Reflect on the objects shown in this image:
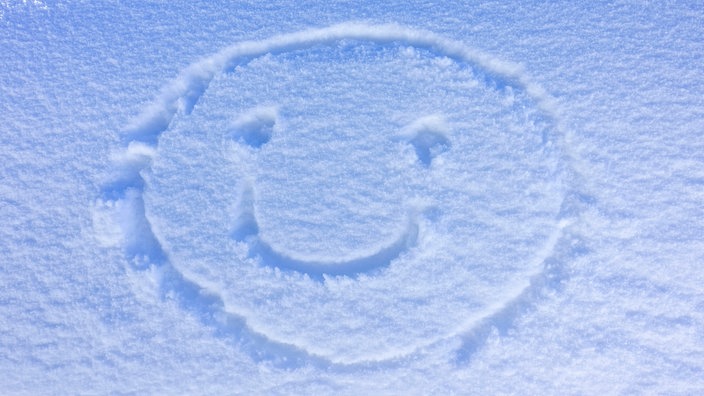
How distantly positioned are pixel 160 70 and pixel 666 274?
119 centimetres

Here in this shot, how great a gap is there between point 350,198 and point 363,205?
3 cm

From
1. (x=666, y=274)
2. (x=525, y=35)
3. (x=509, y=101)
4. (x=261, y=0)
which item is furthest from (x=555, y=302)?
(x=261, y=0)

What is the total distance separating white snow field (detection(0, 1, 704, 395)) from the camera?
122 centimetres

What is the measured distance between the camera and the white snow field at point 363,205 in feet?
4.01

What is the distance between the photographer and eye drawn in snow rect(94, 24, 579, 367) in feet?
4.06

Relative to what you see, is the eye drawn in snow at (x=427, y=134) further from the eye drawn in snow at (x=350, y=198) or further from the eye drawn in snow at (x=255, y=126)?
the eye drawn in snow at (x=255, y=126)

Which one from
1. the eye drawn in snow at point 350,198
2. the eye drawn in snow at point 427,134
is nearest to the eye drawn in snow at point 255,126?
the eye drawn in snow at point 350,198

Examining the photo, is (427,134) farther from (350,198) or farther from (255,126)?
(255,126)

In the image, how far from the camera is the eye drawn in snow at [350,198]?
4.06 ft

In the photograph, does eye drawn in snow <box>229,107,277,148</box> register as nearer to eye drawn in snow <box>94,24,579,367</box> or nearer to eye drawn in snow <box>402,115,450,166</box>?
eye drawn in snow <box>94,24,579,367</box>

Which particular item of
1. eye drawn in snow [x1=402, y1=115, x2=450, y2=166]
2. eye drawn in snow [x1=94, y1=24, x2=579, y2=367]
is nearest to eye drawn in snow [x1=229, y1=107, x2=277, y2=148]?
eye drawn in snow [x1=94, y1=24, x2=579, y2=367]

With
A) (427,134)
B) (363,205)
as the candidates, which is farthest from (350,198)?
(427,134)

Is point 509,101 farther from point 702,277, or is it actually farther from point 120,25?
point 120,25

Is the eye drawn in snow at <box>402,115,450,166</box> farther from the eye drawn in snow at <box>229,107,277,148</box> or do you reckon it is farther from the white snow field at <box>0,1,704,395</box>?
the eye drawn in snow at <box>229,107,277,148</box>
